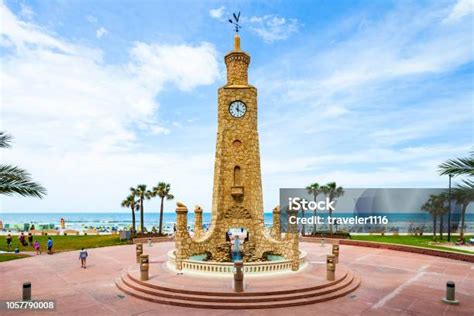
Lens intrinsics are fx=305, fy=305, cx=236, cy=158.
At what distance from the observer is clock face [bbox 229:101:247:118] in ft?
69.2

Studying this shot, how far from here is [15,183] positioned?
1173 cm


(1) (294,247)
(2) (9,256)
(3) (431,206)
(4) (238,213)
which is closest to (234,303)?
(1) (294,247)

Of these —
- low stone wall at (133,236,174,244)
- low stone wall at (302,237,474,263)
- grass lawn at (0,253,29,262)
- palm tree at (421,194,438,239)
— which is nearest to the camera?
low stone wall at (302,237,474,263)

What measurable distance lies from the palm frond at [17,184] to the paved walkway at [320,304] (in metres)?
4.56

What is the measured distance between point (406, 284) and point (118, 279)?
49.6ft

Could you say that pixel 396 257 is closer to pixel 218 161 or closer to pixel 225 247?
pixel 225 247

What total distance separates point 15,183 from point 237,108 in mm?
13459

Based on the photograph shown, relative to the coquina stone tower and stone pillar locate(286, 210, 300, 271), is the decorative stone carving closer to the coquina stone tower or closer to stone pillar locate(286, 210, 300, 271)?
the coquina stone tower

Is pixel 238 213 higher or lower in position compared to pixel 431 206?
higher

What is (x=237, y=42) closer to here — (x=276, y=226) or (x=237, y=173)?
(x=237, y=173)

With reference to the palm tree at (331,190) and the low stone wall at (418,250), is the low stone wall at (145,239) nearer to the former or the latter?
the low stone wall at (418,250)

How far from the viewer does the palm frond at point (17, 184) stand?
1161cm

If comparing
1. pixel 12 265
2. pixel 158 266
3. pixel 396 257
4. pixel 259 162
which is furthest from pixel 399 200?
pixel 12 265

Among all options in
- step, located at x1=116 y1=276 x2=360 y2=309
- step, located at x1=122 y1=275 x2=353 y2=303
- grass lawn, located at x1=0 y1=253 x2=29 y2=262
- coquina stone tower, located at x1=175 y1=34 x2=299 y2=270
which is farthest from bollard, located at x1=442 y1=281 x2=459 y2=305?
grass lawn, located at x1=0 y1=253 x2=29 y2=262
